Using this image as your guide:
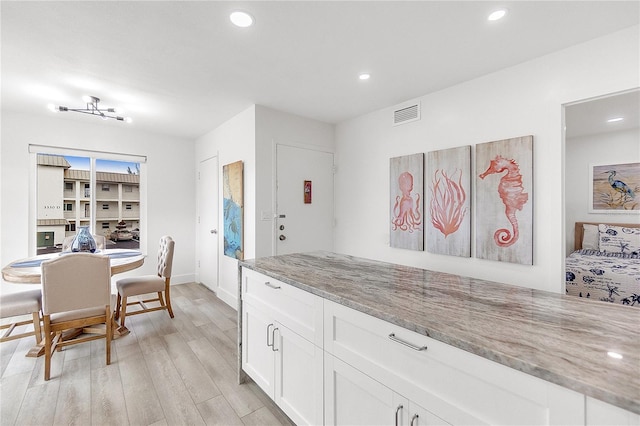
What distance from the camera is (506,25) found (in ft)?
6.16

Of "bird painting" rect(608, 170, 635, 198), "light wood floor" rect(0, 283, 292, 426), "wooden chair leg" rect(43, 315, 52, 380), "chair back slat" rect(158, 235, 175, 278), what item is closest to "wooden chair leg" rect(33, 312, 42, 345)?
"light wood floor" rect(0, 283, 292, 426)

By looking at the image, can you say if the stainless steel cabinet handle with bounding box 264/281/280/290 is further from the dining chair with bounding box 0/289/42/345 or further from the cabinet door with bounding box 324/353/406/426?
the dining chair with bounding box 0/289/42/345

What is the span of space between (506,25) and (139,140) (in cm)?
482

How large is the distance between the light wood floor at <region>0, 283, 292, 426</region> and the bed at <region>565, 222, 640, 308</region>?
362 cm

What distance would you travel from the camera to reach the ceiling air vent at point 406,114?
3.10 meters

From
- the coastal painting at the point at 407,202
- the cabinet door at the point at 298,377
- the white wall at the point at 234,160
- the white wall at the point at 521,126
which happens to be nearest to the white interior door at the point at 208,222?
the white wall at the point at 234,160

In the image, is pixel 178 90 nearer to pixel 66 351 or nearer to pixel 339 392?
pixel 66 351

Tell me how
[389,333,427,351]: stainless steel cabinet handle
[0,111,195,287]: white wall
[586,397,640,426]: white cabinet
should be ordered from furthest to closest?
[0,111,195,287]: white wall → [389,333,427,351]: stainless steel cabinet handle → [586,397,640,426]: white cabinet

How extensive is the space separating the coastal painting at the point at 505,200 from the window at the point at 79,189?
475 cm

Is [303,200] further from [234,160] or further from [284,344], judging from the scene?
[284,344]

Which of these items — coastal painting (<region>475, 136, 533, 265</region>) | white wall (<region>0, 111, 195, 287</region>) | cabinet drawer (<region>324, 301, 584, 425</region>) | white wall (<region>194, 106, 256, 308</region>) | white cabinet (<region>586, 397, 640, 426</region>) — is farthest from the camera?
white wall (<region>0, 111, 195, 287</region>)

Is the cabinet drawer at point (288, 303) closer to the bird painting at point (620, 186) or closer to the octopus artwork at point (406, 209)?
the octopus artwork at point (406, 209)

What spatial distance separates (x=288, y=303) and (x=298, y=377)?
0.40m

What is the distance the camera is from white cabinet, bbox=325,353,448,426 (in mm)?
1041
